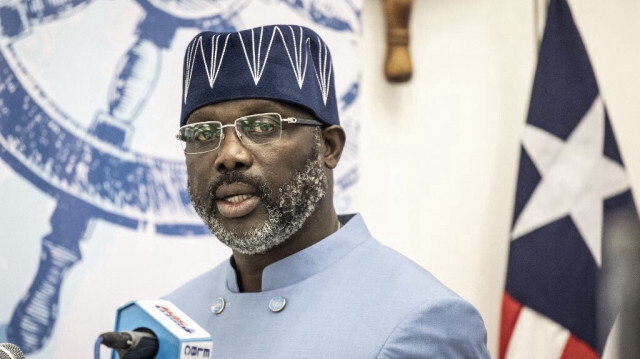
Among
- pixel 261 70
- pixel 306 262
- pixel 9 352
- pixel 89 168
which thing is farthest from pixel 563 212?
pixel 9 352

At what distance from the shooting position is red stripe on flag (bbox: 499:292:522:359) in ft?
9.13

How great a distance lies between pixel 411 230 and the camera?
9.83ft

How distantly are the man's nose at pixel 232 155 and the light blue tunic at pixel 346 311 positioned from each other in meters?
0.25

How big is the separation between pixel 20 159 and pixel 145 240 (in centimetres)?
45

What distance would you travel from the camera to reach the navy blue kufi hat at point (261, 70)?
6.21 feet

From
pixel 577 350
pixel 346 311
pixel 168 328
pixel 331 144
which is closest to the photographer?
pixel 168 328

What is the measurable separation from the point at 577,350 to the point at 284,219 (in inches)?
53.9

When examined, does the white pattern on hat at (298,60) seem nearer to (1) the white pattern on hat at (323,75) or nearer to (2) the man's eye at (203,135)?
(1) the white pattern on hat at (323,75)

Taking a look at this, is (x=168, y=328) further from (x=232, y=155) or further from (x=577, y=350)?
(x=577, y=350)

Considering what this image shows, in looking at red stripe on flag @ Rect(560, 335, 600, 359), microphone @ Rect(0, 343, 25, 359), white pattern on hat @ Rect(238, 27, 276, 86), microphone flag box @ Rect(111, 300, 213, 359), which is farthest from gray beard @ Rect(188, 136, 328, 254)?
red stripe on flag @ Rect(560, 335, 600, 359)

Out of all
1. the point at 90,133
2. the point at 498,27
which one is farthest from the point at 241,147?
the point at 498,27

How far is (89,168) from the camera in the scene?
8.11ft

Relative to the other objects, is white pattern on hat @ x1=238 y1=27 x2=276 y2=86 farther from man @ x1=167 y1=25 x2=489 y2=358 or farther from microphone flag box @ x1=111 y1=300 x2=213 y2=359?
microphone flag box @ x1=111 y1=300 x2=213 y2=359

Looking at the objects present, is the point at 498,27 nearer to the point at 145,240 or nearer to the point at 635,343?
the point at 635,343
